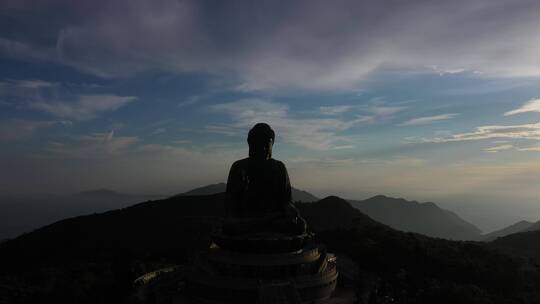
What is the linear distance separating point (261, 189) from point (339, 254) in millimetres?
8264

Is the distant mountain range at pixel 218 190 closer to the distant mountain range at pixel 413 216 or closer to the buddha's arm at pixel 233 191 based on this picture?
the distant mountain range at pixel 413 216

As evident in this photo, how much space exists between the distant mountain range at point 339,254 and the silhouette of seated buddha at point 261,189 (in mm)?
3033

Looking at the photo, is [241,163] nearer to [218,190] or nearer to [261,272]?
[261,272]

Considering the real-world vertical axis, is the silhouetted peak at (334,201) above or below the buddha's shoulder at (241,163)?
below

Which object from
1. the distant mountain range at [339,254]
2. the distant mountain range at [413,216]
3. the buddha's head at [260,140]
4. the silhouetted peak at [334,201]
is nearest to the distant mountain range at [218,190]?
the distant mountain range at [413,216]

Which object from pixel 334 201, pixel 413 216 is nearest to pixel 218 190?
pixel 413 216

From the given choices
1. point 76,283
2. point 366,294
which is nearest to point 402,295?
point 366,294

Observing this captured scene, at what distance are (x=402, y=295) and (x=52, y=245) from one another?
3521 centimetres

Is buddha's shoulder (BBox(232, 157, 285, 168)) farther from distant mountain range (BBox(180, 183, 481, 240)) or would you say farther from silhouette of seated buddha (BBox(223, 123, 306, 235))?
distant mountain range (BBox(180, 183, 481, 240))

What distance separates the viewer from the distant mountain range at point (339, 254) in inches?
647

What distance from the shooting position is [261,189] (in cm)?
1681

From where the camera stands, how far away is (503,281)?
20016 mm

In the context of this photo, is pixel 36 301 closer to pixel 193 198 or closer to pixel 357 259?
pixel 357 259

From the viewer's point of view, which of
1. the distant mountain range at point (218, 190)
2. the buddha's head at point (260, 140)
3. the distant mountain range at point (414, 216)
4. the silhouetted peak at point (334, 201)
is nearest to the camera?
the buddha's head at point (260, 140)
